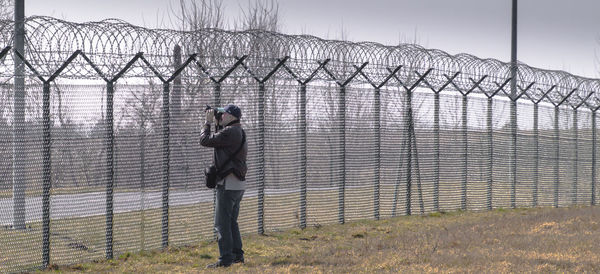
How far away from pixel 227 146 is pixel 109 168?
61.6 inches

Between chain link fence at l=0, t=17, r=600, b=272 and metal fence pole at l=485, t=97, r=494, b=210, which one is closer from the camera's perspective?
chain link fence at l=0, t=17, r=600, b=272

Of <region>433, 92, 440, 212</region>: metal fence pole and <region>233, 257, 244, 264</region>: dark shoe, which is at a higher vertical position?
<region>433, 92, 440, 212</region>: metal fence pole

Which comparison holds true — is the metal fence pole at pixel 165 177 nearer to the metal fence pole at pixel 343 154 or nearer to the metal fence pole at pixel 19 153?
the metal fence pole at pixel 19 153

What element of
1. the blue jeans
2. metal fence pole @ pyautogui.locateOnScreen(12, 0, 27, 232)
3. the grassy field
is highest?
metal fence pole @ pyautogui.locateOnScreen(12, 0, 27, 232)

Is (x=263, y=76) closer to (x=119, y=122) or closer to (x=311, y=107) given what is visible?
(x=311, y=107)

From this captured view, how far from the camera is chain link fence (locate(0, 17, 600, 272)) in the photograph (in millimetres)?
9148

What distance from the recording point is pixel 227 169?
880 centimetres

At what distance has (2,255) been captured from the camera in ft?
28.7

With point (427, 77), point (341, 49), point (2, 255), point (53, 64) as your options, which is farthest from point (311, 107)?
point (2, 255)

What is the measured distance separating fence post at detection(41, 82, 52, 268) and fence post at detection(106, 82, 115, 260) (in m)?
0.71

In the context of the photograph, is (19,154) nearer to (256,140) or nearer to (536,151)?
(256,140)

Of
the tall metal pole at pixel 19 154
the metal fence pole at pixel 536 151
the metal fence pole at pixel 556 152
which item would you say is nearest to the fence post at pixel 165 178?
the tall metal pole at pixel 19 154

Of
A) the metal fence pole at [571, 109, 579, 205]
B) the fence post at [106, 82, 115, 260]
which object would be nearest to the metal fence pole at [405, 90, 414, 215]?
the metal fence pole at [571, 109, 579, 205]

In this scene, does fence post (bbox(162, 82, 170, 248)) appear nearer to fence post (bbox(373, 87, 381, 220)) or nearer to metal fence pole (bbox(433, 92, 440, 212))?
fence post (bbox(373, 87, 381, 220))
